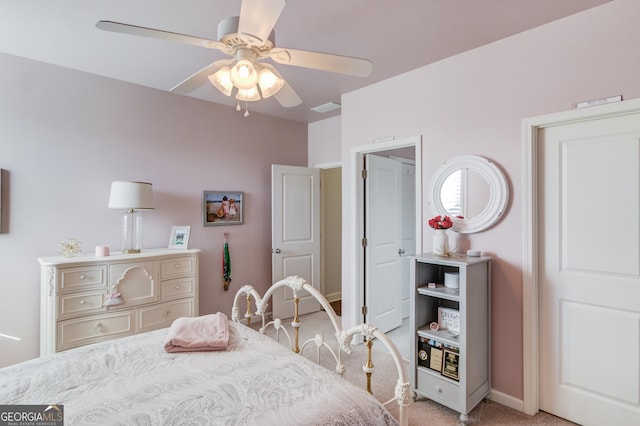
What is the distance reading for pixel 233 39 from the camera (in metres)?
1.34

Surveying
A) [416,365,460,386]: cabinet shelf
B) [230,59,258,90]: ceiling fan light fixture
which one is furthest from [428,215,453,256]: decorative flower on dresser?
[230,59,258,90]: ceiling fan light fixture

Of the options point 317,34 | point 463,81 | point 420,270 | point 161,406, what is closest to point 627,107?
point 463,81

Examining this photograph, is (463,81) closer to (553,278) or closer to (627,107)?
(627,107)

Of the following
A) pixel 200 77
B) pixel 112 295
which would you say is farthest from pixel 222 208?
pixel 200 77

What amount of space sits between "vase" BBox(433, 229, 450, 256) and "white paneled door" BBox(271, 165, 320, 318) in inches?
85.2

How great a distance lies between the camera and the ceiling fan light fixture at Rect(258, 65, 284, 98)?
151 centimetres

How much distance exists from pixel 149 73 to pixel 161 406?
9.19 ft

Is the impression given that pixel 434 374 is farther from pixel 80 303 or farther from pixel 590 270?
pixel 80 303

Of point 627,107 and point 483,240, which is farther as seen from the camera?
point 483,240

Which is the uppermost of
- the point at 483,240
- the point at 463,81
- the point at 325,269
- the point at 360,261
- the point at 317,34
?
the point at 317,34

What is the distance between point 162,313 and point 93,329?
0.52 metres

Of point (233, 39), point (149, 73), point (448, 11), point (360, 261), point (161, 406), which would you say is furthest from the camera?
point (360, 261)

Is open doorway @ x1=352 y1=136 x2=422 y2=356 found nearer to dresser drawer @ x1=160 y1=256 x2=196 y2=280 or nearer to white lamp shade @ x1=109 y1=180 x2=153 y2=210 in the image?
dresser drawer @ x1=160 y1=256 x2=196 y2=280

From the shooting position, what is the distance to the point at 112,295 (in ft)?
8.93
